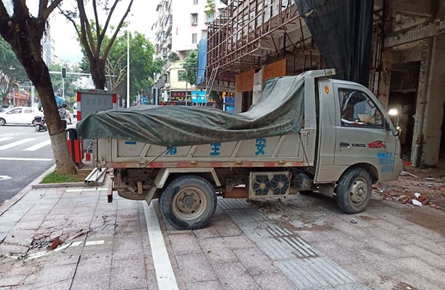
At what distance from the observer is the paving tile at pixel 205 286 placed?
10.4ft

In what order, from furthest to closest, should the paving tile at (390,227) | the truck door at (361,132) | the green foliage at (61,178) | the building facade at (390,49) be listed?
the building facade at (390,49) < the green foliage at (61,178) < the truck door at (361,132) < the paving tile at (390,227)

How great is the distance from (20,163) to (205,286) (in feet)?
29.3

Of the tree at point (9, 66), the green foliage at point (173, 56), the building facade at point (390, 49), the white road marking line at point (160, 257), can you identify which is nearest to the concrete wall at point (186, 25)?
the green foliage at point (173, 56)

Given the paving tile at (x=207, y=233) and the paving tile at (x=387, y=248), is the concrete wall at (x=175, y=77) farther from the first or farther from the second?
the paving tile at (x=387, y=248)

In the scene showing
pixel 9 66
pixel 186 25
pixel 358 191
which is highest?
pixel 186 25

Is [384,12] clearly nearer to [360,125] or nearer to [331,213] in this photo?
[360,125]

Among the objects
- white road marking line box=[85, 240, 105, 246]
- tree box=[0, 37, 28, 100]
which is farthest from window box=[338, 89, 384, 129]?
tree box=[0, 37, 28, 100]

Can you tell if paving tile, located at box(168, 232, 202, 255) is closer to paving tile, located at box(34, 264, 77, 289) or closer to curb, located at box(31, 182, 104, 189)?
paving tile, located at box(34, 264, 77, 289)

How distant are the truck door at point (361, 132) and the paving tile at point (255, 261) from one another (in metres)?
Result: 2.20

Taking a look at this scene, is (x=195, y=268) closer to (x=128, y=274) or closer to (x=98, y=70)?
(x=128, y=274)

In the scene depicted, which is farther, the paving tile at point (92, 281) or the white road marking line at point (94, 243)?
the white road marking line at point (94, 243)

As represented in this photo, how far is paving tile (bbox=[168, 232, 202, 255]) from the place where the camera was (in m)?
3.96

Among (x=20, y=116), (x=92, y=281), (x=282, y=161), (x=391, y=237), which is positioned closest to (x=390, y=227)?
(x=391, y=237)

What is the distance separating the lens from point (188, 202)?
4.66 m
